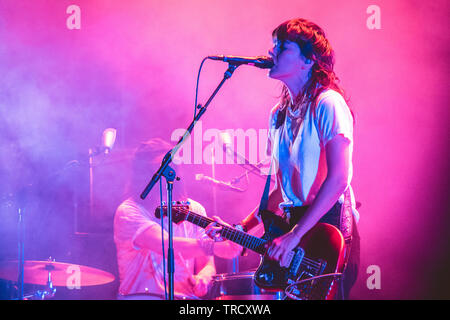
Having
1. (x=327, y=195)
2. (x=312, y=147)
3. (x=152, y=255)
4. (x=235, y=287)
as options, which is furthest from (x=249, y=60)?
(x=152, y=255)

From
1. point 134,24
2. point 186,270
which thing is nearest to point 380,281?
point 186,270

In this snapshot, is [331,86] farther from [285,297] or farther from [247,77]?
[247,77]

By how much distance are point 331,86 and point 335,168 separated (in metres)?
0.54

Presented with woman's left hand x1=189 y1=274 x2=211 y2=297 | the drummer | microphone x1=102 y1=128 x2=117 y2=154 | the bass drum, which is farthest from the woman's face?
microphone x1=102 y1=128 x2=117 y2=154

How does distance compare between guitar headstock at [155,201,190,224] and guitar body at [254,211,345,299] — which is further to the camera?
guitar headstock at [155,201,190,224]

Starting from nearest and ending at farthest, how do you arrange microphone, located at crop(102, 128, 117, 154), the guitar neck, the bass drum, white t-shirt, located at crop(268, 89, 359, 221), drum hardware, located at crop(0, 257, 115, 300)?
white t-shirt, located at crop(268, 89, 359, 221) → the guitar neck → the bass drum → drum hardware, located at crop(0, 257, 115, 300) → microphone, located at crop(102, 128, 117, 154)

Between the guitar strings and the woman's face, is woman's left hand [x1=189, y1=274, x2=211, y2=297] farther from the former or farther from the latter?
the woman's face

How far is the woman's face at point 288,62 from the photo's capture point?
249 centimetres

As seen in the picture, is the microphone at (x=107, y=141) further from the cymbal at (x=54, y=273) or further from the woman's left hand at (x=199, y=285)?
the woman's left hand at (x=199, y=285)

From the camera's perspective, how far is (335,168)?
85.7 inches

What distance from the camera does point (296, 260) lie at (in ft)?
7.29

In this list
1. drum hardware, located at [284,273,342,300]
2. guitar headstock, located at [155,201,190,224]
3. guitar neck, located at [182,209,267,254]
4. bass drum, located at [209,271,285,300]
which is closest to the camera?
drum hardware, located at [284,273,342,300]

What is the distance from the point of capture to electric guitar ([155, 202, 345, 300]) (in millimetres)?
2123
